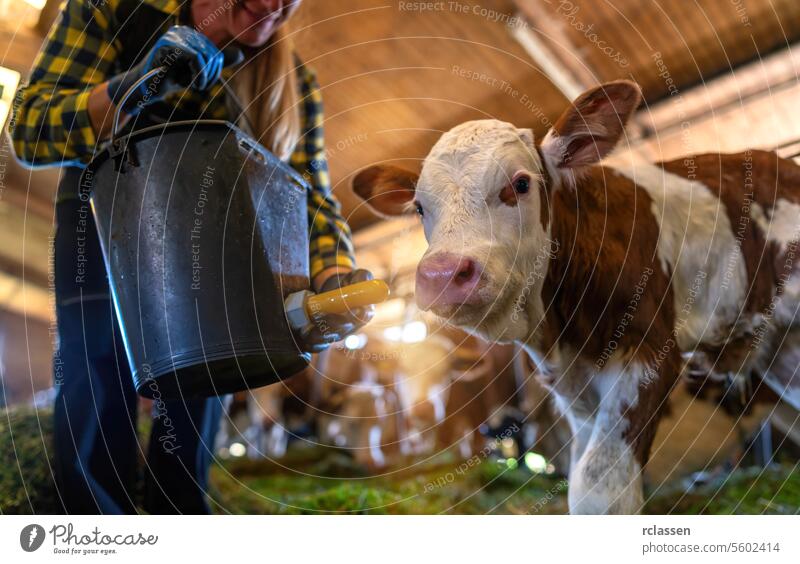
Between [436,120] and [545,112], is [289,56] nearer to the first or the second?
[436,120]

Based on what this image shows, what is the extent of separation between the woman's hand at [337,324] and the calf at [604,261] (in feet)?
0.26

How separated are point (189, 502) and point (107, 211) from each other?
13.2 inches

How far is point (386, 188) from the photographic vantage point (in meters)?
0.69

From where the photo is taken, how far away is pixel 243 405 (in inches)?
37.1

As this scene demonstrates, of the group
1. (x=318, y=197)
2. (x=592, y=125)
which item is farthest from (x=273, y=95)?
(x=592, y=125)

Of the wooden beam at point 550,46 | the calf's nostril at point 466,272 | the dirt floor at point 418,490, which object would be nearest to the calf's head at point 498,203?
the calf's nostril at point 466,272

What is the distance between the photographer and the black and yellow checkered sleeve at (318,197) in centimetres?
74

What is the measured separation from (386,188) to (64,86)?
0.32 metres

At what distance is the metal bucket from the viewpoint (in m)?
0.61

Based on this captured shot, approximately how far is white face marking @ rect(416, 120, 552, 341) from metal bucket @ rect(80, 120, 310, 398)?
0.15 metres

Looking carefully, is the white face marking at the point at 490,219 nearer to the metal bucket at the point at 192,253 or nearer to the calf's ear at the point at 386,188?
the calf's ear at the point at 386,188

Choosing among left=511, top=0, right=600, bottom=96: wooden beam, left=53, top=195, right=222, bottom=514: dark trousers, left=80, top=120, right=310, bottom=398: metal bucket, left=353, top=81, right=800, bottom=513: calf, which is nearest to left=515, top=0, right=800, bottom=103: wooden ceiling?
left=511, top=0, right=600, bottom=96: wooden beam

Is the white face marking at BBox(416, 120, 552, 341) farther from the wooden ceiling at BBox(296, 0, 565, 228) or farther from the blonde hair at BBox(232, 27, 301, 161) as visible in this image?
the blonde hair at BBox(232, 27, 301, 161)
